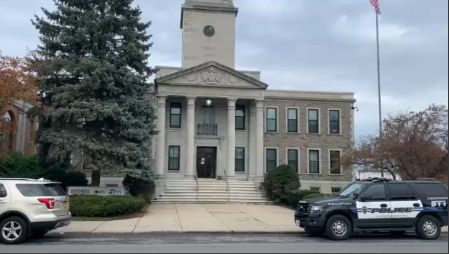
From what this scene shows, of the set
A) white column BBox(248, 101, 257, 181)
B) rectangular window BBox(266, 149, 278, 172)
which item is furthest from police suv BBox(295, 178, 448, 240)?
rectangular window BBox(266, 149, 278, 172)

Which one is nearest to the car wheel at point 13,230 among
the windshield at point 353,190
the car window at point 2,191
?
the car window at point 2,191

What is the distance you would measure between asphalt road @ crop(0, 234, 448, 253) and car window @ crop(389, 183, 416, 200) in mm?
1310

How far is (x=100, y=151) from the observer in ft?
79.8

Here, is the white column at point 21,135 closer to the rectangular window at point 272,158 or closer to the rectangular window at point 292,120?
the rectangular window at point 272,158

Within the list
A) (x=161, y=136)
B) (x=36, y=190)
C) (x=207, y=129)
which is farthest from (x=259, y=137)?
(x=36, y=190)

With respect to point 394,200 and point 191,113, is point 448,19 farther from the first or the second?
point 191,113

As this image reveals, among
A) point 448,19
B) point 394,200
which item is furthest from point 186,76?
point 448,19

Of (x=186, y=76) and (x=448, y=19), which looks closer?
(x=448, y=19)

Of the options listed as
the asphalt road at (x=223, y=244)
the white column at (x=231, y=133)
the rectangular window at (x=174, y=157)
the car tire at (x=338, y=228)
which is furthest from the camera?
the rectangular window at (x=174, y=157)

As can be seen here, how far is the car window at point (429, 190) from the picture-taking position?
52.3 feet

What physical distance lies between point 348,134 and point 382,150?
16053mm

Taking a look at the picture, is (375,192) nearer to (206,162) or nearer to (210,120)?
(206,162)

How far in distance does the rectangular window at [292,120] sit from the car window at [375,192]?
23782mm

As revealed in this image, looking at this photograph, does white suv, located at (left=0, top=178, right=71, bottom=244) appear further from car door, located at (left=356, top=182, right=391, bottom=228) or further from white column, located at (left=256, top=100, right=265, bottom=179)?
white column, located at (left=256, top=100, right=265, bottom=179)
